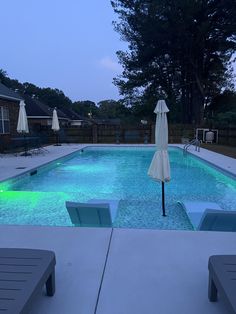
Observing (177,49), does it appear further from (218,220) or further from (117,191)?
(218,220)

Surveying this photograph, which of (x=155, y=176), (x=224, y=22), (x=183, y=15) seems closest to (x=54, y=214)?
(x=155, y=176)

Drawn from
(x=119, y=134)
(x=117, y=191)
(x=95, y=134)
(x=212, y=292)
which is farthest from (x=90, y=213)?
(x=95, y=134)

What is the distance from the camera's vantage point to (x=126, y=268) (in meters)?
2.86

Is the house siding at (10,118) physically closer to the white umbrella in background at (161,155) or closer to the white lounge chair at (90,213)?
the white umbrella in background at (161,155)

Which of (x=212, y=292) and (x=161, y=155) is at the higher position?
(x=161, y=155)

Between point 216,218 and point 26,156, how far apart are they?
9.97m

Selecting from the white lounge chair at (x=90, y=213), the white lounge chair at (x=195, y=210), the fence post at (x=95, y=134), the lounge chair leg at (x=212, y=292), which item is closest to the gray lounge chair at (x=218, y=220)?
the white lounge chair at (x=195, y=210)

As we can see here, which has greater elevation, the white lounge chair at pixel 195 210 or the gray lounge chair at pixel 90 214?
the gray lounge chair at pixel 90 214

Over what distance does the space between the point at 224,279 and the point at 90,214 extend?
103 inches

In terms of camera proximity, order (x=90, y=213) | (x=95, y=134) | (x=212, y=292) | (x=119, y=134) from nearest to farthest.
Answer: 1. (x=212, y=292)
2. (x=90, y=213)
3. (x=119, y=134)
4. (x=95, y=134)

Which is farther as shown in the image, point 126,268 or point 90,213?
point 90,213

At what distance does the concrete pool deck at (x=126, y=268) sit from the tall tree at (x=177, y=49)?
66.3 feet

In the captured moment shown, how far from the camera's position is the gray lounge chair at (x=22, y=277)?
1.74 m

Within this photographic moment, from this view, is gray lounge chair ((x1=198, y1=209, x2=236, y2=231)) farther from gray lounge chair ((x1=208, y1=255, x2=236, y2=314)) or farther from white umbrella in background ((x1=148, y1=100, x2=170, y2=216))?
gray lounge chair ((x1=208, y1=255, x2=236, y2=314))
